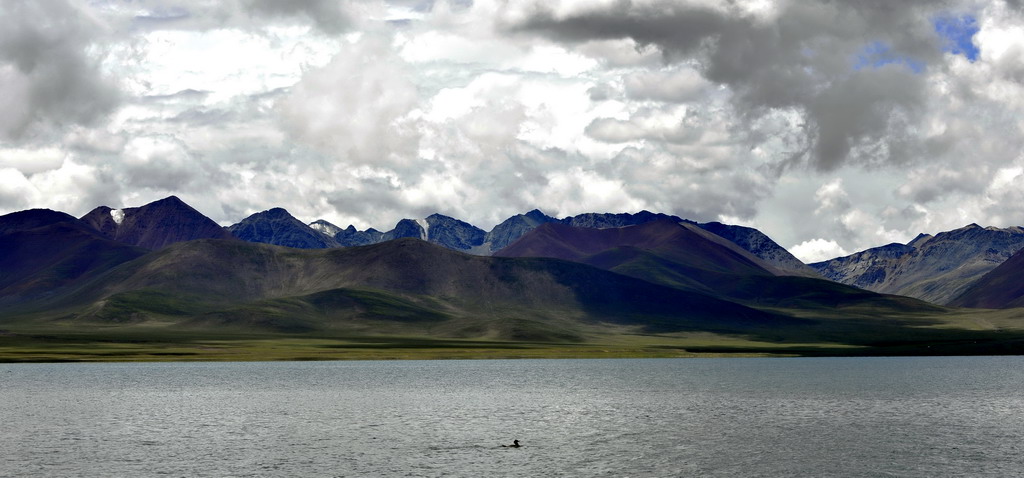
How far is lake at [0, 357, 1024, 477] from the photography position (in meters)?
72.0

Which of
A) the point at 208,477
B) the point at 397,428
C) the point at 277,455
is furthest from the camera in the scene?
the point at 397,428

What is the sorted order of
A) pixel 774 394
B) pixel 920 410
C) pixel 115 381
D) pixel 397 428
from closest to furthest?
pixel 397 428
pixel 920 410
pixel 774 394
pixel 115 381

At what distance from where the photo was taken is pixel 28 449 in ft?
265

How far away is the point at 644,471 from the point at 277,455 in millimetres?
29478

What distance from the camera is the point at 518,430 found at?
313 feet

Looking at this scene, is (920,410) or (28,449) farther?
(920,410)

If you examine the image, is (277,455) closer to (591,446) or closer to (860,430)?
(591,446)

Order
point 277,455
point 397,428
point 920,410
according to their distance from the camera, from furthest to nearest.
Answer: point 920,410, point 397,428, point 277,455

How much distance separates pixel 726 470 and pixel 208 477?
1417 inches

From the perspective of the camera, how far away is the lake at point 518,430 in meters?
72.0

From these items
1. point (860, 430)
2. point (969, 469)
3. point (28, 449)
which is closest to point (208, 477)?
point (28, 449)

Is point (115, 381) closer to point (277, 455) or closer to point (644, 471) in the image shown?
point (277, 455)

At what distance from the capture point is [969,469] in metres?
68.5

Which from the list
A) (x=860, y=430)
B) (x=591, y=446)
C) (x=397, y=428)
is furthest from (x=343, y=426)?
(x=860, y=430)
